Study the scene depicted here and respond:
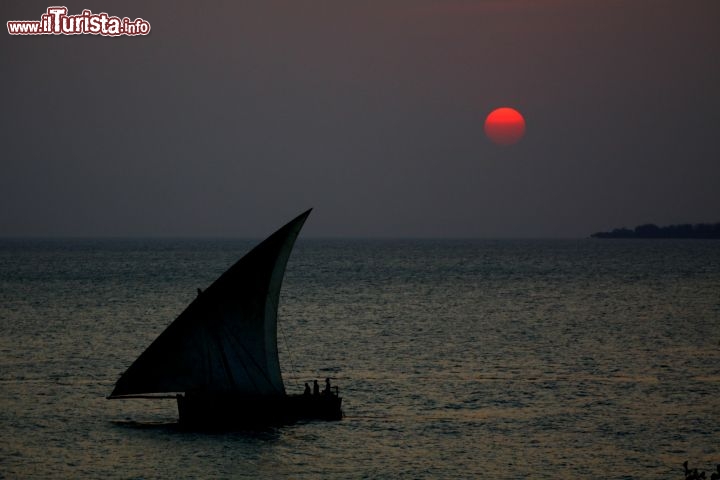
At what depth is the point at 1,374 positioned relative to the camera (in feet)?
196

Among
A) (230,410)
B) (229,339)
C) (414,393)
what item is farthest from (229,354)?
(414,393)

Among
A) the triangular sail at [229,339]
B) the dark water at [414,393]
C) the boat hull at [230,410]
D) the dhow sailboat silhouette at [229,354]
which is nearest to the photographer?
the dark water at [414,393]

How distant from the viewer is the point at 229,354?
4422 centimetres

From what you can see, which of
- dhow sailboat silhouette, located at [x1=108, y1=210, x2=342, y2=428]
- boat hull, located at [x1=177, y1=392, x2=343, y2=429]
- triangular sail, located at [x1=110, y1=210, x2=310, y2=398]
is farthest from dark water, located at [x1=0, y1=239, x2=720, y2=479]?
triangular sail, located at [x1=110, y1=210, x2=310, y2=398]

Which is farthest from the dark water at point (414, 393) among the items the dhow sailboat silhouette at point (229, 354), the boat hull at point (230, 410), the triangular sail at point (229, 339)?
the triangular sail at point (229, 339)

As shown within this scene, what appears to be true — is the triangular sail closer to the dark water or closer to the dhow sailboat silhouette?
the dhow sailboat silhouette

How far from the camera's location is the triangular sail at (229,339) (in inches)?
1693

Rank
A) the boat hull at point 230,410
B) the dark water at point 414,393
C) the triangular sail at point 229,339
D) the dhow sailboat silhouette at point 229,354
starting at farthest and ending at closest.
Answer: the boat hull at point 230,410 → the dhow sailboat silhouette at point 229,354 → the triangular sail at point 229,339 → the dark water at point 414,393

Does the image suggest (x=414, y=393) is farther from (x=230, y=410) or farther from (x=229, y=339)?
(x=229, y=339)

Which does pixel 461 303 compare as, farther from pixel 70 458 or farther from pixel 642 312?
pixel 70 458

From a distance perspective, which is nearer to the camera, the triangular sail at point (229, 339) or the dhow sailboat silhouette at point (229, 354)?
the triangular sail at point (229, 339)

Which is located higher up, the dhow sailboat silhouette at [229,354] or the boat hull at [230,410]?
the dhow sailboat silhouette at [229,354]

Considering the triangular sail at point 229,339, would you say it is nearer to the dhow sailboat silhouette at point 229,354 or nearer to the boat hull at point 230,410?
the dhow sailboat silhouette at point 229,354

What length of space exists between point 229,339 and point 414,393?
13659 mm
